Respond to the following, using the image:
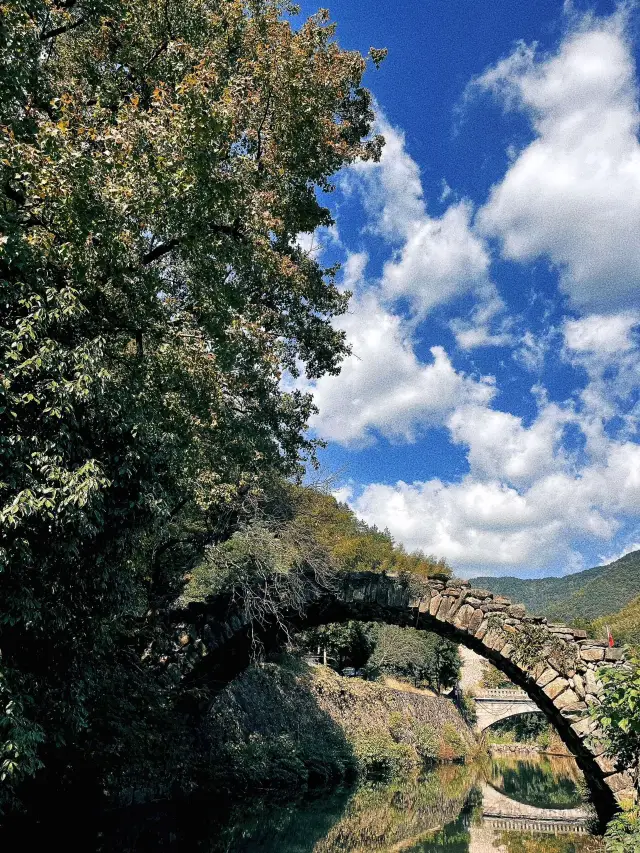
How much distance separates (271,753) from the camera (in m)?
15.8

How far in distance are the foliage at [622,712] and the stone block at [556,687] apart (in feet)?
11.4

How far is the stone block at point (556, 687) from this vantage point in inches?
425

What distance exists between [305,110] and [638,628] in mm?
60277

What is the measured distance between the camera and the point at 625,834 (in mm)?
6746

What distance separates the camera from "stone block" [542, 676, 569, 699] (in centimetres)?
1080

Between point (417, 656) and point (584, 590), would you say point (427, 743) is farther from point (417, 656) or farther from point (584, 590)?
point (584, 590)

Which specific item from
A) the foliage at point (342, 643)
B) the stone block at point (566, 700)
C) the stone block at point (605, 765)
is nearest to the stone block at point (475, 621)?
the stone block at point (566, 700)

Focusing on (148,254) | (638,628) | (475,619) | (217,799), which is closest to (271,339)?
(148,254)

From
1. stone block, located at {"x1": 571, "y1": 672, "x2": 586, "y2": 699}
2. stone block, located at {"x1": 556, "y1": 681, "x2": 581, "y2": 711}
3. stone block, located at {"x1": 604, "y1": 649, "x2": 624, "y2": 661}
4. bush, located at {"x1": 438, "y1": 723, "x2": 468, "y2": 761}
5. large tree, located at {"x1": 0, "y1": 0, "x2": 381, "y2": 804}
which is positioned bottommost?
bush, located at {"x1": 438, "y1": 723, "x2": 468, "y2": 761}

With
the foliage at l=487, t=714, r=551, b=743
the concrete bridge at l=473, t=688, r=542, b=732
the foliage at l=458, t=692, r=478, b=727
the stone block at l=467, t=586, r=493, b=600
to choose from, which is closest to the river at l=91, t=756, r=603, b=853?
the stone block at l=467, t=586, r=493, b=600

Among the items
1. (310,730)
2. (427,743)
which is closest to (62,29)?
(310,730)

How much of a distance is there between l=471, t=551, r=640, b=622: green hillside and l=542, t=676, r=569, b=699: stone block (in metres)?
82.7

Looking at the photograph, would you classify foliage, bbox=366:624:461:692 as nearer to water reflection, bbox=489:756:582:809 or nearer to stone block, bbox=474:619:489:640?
water reflection, bbox=489:756:582:809

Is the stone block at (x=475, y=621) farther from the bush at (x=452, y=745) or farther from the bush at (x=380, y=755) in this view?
the bush at (x=452, y=745)
